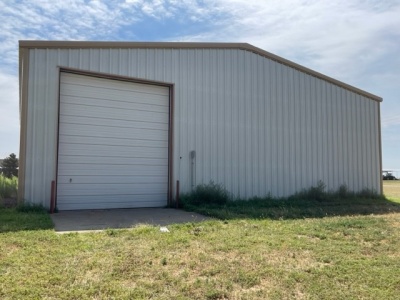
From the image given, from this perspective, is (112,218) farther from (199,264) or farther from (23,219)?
(199,264)

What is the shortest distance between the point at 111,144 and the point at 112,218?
2787mm

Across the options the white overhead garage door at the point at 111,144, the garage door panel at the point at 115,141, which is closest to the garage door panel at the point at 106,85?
the white overhead garage door at the point at 111,144

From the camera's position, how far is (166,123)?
37.2 ft

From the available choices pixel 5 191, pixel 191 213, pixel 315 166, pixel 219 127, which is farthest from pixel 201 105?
pixel 5 191

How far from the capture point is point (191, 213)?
9.39 metres

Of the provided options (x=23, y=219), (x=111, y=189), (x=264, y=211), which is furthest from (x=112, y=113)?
(x=264, y=211)

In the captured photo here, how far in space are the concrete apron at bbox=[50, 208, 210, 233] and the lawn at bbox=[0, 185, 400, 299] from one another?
2.02 ft

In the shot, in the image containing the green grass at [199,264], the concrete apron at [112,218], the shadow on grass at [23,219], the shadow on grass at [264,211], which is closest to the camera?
the green grass at [199,264]

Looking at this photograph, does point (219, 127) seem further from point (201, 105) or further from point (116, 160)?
point (116, 160)

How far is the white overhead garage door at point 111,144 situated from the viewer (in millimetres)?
9828

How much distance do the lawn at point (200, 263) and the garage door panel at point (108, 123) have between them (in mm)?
3679

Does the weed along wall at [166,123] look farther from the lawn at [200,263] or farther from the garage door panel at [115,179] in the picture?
the lawn at [200,263]

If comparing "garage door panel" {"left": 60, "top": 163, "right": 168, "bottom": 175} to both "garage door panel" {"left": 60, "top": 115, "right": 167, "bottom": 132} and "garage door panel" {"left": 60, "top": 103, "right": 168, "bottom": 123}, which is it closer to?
"garage door panel" {"left": 60, "top": 115, "right": 167, "bottom": 132}

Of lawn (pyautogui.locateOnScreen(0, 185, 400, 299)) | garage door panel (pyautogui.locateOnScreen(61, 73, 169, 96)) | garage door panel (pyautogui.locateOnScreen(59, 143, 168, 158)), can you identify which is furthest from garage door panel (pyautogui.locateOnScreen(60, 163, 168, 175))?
lawn (pyautogui.locateOnScreen(0, 185, 400, 299))
